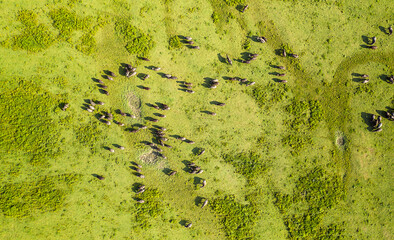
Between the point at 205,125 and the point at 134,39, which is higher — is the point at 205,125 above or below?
below

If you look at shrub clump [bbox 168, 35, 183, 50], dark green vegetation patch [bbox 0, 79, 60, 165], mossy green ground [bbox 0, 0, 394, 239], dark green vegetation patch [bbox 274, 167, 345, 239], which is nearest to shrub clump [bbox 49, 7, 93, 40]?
mossy green ground [bbox 0, 0, 394, 239]

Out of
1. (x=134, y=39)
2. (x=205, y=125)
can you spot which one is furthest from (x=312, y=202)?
(x=134, y=39)

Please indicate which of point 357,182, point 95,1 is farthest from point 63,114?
point 357,182

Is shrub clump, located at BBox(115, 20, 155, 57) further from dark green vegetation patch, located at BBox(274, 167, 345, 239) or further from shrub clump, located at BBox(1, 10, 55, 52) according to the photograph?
dark green vegetation patch, located at BBox(274, 167, 345, 239)

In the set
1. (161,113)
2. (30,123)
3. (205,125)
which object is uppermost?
(161,113)

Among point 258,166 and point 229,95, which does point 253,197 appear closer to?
point 258,166

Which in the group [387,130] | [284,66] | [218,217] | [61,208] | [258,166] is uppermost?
[284,66]

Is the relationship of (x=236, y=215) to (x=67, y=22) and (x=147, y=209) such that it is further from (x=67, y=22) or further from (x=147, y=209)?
(x=67, y=22)
